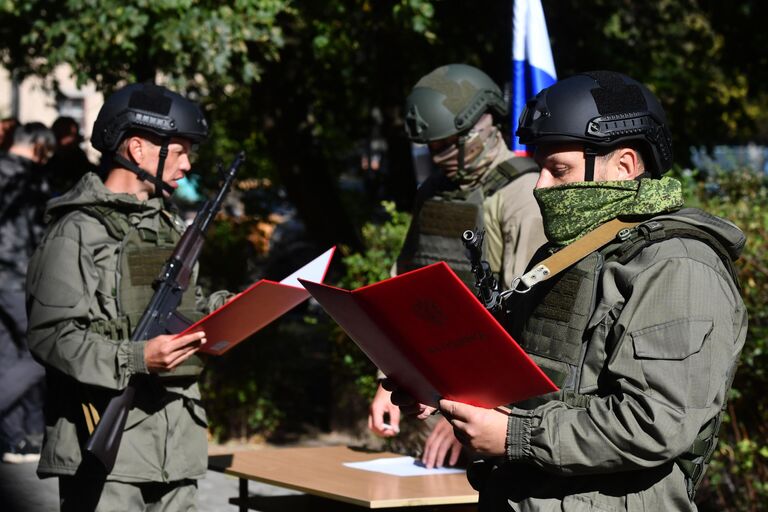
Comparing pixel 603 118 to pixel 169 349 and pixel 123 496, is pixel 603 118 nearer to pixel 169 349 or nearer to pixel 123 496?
pixel 169 349

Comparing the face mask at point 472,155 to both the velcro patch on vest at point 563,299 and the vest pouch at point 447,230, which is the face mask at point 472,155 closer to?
the vest pouch at point 447,230

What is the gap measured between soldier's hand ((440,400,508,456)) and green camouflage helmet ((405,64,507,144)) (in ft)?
6.68

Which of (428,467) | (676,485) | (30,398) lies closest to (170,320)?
(428,467)

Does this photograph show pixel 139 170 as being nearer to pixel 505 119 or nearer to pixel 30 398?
Answer: pixel 505 119

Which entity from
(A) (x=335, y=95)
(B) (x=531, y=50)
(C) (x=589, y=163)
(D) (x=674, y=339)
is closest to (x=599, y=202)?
(C) (x=589, y=163)

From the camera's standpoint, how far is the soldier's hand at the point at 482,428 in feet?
8.82

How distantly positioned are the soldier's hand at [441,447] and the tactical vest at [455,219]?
1.85 ft

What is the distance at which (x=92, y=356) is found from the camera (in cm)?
401

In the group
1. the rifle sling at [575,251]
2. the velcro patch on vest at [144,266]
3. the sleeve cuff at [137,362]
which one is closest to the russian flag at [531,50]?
the velcro patch on vest at [144,266]

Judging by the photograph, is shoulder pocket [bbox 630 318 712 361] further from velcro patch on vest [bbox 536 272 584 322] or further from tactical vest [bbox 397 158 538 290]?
tactical vest [bbox 397 158 538 290]

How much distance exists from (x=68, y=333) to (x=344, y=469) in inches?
47.7

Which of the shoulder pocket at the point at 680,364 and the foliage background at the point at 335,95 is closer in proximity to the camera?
the shoulder pocket at the point at 680,364

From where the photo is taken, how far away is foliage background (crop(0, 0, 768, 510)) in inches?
→ 294

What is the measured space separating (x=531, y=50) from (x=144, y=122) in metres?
2.16
